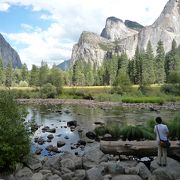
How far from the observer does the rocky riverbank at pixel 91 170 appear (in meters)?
14.4

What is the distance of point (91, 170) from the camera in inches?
608

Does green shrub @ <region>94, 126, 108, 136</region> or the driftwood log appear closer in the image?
the driftwood log

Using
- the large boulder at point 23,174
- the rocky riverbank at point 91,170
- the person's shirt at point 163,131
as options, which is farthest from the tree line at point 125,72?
the person's shirt at point 163,131

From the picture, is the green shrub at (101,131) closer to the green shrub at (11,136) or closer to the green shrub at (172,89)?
the green shrub at (11,136)

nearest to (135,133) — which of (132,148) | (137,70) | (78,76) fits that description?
(132,148)

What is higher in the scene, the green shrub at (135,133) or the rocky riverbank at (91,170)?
the green shrub at (135,133)

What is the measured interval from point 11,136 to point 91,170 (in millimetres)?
4190

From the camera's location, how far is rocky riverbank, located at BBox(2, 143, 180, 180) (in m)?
14.4

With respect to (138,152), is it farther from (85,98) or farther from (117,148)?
(85,98)

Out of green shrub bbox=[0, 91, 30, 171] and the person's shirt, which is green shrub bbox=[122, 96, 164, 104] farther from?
the person's shirt

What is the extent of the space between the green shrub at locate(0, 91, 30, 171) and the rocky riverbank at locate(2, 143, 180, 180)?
60cm

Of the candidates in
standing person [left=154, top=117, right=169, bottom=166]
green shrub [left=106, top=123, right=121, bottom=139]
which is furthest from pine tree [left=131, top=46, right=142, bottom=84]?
standing person [left=154, top=117, right=169, bottom=166]

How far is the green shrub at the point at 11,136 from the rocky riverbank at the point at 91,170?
602 mm

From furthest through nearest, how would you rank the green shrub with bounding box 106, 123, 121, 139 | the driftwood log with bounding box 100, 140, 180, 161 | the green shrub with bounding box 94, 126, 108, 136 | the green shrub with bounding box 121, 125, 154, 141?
the green shrub with bounding box 94, 126, 108, 136
the green shrub with bounding box 106, 123, 121, 139
the green shrub with bounding box 121, 125, 154, 141
the driftwood log with bounding box 100, 140, 180, 161
